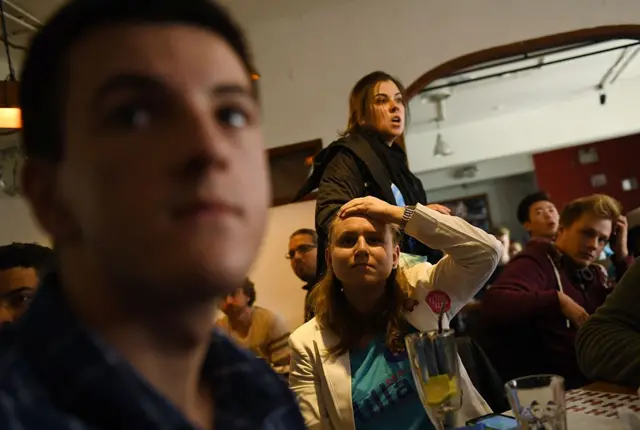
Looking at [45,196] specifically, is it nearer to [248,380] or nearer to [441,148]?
[248,380]

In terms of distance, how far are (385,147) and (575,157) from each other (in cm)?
506

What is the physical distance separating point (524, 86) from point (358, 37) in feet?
8.44

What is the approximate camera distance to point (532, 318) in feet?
6.32

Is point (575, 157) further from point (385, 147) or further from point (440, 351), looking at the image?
point (440, 351)

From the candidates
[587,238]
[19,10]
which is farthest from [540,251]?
[19,10]

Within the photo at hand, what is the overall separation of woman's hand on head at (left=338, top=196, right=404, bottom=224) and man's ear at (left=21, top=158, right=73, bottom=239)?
93 centimetres

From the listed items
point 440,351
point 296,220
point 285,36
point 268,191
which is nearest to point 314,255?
point 296,220

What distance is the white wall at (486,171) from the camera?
6.56 meters

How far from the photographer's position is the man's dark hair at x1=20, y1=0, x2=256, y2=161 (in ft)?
1.09

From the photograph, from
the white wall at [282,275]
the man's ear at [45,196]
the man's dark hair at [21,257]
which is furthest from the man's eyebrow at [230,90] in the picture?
the white wall at [282,275]

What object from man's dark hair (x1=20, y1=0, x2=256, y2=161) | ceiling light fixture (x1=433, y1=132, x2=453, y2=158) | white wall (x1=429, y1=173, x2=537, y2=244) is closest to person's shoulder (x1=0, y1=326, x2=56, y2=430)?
→ man's dark hair (x1=20, y1=0, x2=256, y2=161)

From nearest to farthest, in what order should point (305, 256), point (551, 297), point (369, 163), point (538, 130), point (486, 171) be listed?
point (369, 163) < point (551, 297) < point (305, 256) < point (538, 130) < point (486, 171)

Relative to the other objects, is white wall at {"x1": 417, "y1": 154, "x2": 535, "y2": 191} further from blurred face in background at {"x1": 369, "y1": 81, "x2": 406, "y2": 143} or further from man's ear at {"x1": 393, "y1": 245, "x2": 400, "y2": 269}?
man's ear at {"x1": 393, "y1": 245, "x2": 400, "y2": 269}

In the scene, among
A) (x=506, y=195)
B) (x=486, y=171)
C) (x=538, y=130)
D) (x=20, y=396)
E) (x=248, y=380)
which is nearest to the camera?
(x=20, y=396)
